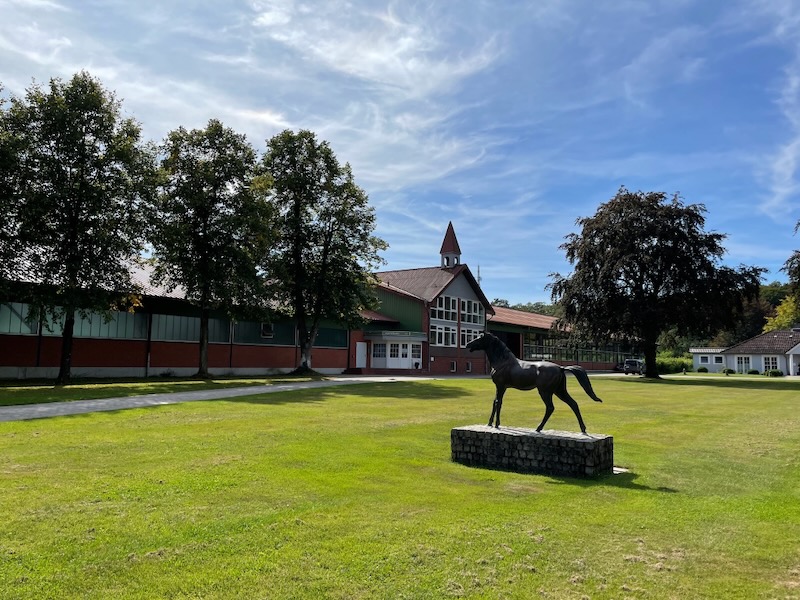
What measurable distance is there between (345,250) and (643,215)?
967 inches

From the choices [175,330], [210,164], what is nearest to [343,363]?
[175,330]

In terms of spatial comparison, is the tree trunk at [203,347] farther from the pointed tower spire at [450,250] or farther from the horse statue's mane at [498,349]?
the pointed tower spire at [450,250]

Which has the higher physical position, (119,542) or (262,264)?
(262,264)

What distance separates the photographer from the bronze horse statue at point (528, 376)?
10203mm

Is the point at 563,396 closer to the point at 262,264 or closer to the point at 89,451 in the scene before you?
the point at 89,451

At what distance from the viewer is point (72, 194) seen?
25.8 metres

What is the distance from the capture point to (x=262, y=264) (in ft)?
117

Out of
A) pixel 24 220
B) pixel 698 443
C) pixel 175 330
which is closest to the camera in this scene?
pixel 698 443

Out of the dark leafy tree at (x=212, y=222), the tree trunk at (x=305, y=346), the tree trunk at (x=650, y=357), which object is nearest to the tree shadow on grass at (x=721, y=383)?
the tree trunk at (x=650, y=357)

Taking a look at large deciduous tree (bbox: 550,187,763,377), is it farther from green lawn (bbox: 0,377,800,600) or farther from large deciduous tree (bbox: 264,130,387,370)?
green lawn (bbox: 0,377,800,600)

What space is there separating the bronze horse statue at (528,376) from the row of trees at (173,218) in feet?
68.6

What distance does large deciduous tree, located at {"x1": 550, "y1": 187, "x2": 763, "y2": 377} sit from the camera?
147 feet

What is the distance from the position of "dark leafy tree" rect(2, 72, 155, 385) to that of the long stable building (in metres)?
3.56

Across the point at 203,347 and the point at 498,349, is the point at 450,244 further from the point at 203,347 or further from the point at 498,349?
the point at 498,349
